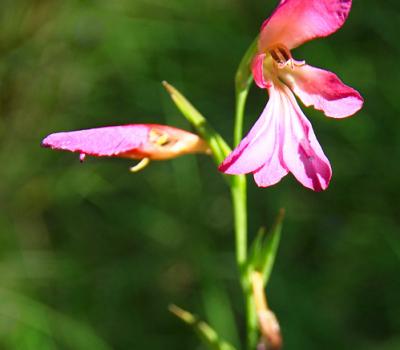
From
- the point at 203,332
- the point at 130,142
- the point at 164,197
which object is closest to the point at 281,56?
the point at 130,142

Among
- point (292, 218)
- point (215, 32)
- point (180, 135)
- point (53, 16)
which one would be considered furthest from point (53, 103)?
point (180, 135)

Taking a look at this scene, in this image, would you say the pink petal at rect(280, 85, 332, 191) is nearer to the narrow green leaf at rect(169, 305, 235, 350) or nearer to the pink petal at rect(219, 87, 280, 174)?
the pink petal at rect(219, 87, 280, 174)

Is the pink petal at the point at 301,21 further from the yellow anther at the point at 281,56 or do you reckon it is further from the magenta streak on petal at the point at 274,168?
the magenta streak on petal at the point at 274,168

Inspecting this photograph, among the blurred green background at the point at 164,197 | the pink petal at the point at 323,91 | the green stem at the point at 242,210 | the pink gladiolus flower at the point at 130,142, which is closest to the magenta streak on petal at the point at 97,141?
the pink gladiolus flower at the point at 130,142

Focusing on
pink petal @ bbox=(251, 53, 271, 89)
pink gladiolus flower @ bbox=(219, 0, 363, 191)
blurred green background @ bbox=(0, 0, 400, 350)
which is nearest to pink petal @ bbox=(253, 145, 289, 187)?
pink gladiolus flower @ bbox=(219, 0, 363, 191)

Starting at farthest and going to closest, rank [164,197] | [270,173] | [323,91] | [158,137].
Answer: [164,197] → [158,137] → [323,91] → [270,173]

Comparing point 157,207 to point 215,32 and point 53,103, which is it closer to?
point 53,103

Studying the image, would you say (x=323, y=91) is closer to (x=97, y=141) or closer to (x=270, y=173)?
(x=270, y=173)
